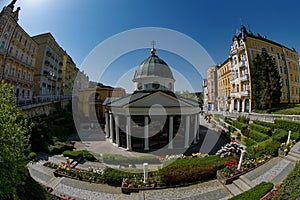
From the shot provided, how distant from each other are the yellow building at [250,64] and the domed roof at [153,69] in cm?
1999

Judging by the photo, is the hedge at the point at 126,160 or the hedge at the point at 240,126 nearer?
the hedge at the point at 126,160

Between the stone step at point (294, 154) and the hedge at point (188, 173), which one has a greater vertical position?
the stone step at point (294, 154)

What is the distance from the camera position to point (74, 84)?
191 feet

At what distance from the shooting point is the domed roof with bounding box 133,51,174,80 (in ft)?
74.5

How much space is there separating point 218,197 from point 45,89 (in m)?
43.0

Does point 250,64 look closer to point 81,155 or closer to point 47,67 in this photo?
point 81,155

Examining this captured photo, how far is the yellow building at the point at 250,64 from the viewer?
3169 cm

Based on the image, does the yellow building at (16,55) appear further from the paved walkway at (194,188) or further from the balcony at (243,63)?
the balcony at (243,63)

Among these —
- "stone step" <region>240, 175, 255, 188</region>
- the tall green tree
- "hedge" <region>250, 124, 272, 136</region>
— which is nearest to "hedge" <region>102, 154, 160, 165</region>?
"stone step" <region>240, 175, 255, 188</region>

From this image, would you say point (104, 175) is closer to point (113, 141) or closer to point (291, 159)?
point (113, 141)

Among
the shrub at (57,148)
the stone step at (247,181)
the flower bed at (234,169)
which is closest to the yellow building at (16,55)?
the shrub at (57,148)

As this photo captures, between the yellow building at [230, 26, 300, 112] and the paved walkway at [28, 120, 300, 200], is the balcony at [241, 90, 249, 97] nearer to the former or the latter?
the yellow building at [230, 26, 300, 112]

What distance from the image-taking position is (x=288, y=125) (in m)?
→ 15.7

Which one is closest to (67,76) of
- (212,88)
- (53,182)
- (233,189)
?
(53,182)
